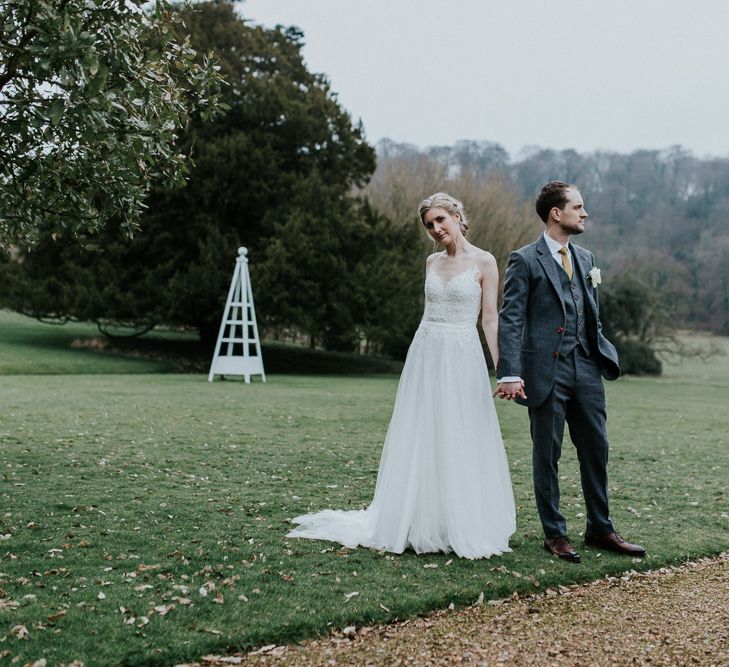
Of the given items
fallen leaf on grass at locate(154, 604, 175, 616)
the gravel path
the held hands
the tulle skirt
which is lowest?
fallen leaf on grass at locate(154, 604, 175, 616)

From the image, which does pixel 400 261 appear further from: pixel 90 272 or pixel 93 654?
pixel 93 654

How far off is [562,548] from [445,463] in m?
0.89

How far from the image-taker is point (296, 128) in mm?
27297

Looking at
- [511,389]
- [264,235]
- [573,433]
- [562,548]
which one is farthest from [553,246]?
[264,235]

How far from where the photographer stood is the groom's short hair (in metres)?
5.12

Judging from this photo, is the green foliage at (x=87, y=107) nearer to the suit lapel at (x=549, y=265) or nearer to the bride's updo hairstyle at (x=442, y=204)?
the bride's updo hairstyle at (x=442, y=204)

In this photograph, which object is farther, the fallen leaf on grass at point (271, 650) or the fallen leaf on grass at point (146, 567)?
the fallen leaf on grass at point (146, 567)

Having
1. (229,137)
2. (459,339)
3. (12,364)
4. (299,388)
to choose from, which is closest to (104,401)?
(299,388)

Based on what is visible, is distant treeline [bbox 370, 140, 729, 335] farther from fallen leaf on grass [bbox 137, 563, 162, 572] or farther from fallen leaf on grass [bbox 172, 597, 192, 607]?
fallen leaf on grass [bbox 172, 597, 192, 607]

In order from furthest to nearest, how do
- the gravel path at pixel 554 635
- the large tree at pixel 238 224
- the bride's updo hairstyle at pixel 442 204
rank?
the large tree at pixel 238 224 < the bride's updo hairstyle at pixel 442 204 < the gravel path at pixel 554 635

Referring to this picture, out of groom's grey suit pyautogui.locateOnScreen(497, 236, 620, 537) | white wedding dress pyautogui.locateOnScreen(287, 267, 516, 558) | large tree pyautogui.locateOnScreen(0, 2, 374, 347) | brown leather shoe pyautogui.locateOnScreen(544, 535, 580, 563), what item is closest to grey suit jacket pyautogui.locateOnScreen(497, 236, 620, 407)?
groom's grey suit pyautogui.locateOnScreen(497, 236, 620, 537)

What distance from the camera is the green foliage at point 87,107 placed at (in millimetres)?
4121

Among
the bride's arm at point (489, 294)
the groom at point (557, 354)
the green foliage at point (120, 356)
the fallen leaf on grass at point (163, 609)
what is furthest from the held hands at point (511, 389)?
the green foliage at point (120, 356)

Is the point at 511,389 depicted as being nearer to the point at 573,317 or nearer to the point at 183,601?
the point at 573,317
